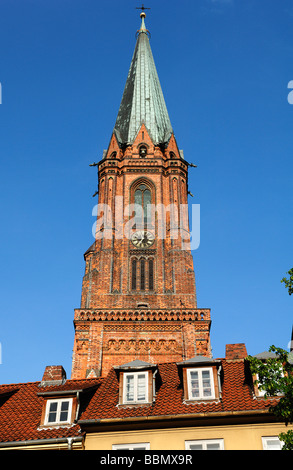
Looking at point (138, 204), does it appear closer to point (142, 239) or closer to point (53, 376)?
point (142, 239)

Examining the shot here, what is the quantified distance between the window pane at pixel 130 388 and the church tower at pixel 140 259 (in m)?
18.9

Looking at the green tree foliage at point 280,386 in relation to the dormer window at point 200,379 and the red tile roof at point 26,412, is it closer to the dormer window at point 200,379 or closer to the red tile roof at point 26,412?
the dormer window at point 200,379

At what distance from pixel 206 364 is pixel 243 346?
3243 mm

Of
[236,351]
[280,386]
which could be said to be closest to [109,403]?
[236,351]

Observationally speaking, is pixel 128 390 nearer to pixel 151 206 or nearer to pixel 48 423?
pixel 48 423

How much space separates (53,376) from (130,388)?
14.3 ft

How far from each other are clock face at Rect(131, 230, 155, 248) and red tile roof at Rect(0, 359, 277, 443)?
24.4m

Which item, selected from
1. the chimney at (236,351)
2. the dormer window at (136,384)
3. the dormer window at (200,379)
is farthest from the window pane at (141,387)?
the chimney at (236,351)

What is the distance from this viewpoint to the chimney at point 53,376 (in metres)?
19.2

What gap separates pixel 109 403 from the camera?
53.0 ft

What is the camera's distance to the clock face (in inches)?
1700

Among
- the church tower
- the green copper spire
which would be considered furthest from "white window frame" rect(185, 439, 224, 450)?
the green copper spire

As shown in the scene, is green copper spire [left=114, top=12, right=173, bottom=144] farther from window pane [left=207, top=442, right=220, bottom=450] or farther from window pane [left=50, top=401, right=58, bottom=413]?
window pane [left=207, top=442, right=220, bottom=450]
